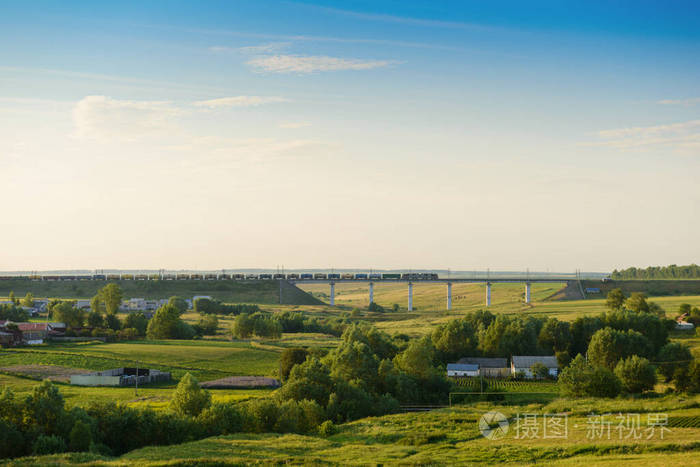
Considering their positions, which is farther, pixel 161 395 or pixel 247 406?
pixel 161 395

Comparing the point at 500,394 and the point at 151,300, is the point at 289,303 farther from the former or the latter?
the point at 500,394

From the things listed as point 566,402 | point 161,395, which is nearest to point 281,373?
point 161,395

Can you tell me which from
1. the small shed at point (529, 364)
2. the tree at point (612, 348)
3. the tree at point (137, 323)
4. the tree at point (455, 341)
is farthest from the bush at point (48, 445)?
the tree at point (137, 323)

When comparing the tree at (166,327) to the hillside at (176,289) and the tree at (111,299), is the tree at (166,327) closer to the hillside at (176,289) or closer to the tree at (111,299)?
the tree at (111,299)

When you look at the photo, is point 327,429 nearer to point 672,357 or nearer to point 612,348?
point 612,348

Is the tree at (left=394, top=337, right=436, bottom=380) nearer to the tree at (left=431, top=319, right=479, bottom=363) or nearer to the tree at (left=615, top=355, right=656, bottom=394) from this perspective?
the tree at (left=615, top=355, right=656, bottom=394)
